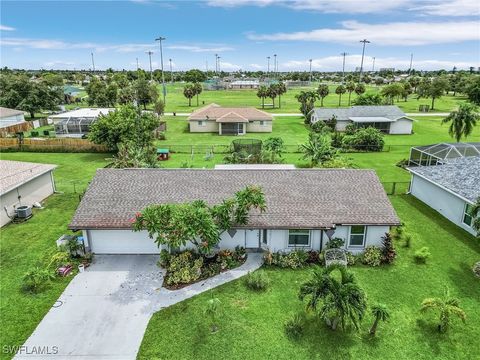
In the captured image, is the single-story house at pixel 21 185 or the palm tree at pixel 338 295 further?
the single-story house at pixel 21 185

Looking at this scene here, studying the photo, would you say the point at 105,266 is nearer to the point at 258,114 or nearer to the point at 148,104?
the point at 258,114

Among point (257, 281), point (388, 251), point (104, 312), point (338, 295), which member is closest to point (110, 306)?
point (104, 312)

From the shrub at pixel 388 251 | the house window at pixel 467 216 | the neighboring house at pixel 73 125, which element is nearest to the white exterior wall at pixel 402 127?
the house window at pixel 467 216

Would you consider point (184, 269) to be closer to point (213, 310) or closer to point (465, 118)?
point (213, 310)

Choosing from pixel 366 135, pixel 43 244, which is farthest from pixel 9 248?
pixel 366 135

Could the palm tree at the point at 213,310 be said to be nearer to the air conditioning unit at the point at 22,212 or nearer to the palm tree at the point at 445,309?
the palm tree at the point at 445,309

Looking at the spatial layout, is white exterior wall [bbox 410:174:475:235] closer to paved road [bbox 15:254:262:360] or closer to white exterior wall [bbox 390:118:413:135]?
paved road [bbox 15:254:262:360]
